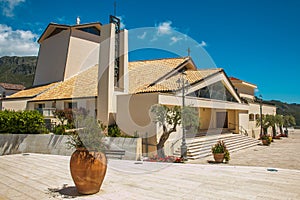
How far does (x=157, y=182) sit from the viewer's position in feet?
23.1

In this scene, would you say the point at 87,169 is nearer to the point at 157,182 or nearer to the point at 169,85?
the point at 157,182

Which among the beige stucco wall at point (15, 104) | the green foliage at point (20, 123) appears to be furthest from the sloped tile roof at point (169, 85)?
the beige stucco wall at point (15, 104)

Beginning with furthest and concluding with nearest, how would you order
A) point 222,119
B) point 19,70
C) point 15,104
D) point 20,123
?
point 19,70
point 15,104
point 222,119
point 20,123

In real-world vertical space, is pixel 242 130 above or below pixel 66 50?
below

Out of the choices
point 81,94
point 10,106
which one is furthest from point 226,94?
point 10,106

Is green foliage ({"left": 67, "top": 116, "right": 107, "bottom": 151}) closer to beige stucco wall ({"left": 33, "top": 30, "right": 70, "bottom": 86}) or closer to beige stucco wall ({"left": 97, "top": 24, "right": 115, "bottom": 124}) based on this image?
beige stucco wall ({"left": 97, "top": 24, "right": 115, "bottom": 124})

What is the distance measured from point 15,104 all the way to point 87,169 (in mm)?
26079

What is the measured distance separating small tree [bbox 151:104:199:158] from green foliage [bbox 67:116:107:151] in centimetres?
727

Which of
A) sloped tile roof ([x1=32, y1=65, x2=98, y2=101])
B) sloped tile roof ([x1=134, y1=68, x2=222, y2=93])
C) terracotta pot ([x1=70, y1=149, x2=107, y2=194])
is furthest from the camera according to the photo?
sloped tile roof ([x1=32, y1=65, x2=98, y2=101])

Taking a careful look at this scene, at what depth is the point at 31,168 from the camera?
8.92 meters

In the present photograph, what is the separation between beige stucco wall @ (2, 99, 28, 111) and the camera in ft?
86.1

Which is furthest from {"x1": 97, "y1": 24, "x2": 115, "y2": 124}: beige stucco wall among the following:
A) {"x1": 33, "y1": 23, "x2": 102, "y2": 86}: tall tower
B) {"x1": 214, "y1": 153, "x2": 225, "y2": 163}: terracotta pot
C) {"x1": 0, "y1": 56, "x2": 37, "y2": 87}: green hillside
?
{"x1": 0, "y1": 56, "x2": 37, "y2": 87}: green hillside

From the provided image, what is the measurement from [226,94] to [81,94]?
1428cm

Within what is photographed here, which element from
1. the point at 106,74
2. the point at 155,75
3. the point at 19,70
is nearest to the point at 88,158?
the point at 106,74
